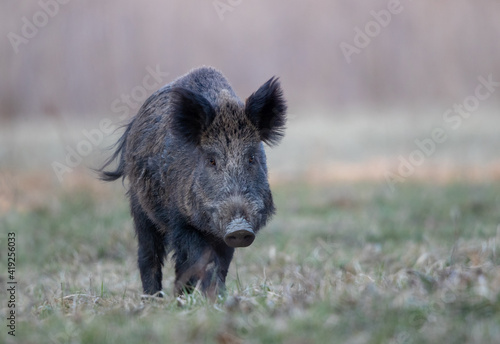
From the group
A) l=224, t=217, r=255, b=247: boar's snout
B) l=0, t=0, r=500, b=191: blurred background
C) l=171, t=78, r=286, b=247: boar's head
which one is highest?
l=0, t=0, r=500, b=191: blurred background

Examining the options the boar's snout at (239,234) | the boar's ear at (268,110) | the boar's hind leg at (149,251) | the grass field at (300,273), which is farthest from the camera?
the boar's hind leg at (149,251)

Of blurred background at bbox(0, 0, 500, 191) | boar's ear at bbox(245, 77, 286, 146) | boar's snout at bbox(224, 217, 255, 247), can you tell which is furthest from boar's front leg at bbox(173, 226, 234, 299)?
blurred background at bbox(0, 0, 500, 191)

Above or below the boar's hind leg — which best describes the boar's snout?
above

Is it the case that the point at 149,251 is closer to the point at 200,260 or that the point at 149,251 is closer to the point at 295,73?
the point at 200,260

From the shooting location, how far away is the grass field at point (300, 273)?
3397 mm

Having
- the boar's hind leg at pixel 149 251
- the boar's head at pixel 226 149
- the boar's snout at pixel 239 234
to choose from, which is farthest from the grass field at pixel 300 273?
the boar's head at pixel 226 149

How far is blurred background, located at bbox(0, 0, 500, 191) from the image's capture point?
12.5 meters

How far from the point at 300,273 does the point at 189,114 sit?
1720 millimetres

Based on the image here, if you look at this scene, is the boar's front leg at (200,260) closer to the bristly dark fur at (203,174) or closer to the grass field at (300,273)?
the bristly dark fur at (203,174)

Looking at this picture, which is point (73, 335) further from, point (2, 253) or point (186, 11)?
point (186, 11)

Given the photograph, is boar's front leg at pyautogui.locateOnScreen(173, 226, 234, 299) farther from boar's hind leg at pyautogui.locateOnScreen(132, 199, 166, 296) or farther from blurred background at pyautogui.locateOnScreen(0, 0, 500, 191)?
blurred background at pyautogui.locateOnScreen(0, 0, 500, 191)

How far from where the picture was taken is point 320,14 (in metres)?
26.7

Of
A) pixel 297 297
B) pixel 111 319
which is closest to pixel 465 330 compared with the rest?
pixel 297 297

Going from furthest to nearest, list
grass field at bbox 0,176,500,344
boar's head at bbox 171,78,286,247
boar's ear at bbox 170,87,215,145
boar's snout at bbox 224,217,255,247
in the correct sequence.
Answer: boar's ear at bbox 170,87,215,145 → boar's head at bbox 171,78,286,247 → boar's snout at bbox 224,217,255,247 → grass field at bbox 0,176,500,344
